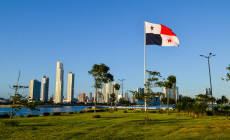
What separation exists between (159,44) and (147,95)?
1102cm

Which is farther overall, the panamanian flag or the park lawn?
the panamanian flag

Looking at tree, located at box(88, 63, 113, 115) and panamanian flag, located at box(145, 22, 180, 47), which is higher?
panamanian flag, located at box(145, 22, 180, 47)

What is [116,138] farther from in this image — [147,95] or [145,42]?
[145,42]

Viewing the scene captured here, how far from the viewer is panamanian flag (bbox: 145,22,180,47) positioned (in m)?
34.6

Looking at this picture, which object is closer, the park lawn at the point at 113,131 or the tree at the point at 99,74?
the park lawn at the point at 113,131

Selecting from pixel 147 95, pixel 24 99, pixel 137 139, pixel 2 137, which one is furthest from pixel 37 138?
pixel 147 95

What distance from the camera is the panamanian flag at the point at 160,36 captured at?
34622 mm

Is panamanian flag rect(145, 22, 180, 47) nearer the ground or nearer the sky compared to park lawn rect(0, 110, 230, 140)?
nearer the sky

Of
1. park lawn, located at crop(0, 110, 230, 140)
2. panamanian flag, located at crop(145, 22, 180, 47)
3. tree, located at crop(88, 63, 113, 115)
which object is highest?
panamanian flag, located at crop(145, 22, 180, 47)

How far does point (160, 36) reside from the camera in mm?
34844

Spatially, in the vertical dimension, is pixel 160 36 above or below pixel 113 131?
above

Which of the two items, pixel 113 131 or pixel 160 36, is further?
pixel 160 36

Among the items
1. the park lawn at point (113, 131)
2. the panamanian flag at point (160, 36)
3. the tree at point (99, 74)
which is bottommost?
the park lawn at point (113, 131)

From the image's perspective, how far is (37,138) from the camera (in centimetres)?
1666
